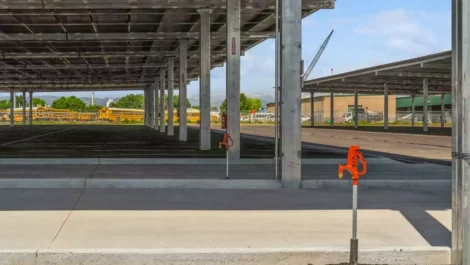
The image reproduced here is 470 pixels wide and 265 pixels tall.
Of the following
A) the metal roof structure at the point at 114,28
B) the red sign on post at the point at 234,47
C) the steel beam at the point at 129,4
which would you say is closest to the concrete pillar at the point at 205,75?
the metal roof structure at the point at 114,28

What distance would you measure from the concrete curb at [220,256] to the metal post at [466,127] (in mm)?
668

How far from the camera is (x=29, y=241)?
22.5ft

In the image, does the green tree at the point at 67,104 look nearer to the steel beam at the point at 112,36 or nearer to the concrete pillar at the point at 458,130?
the steel beam at the point at 112,36

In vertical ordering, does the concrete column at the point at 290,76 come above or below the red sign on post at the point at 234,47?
below

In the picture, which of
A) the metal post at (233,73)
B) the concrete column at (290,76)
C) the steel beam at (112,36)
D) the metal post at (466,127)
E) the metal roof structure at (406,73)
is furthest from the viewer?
the metal roof structure at (406,73)

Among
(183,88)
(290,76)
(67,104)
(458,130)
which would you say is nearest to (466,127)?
(458,130)

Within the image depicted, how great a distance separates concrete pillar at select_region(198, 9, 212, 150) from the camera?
73.5ft

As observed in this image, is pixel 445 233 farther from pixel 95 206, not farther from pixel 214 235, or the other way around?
pixel 95 206

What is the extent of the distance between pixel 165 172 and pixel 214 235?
711cm

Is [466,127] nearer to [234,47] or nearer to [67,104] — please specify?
[234,47]

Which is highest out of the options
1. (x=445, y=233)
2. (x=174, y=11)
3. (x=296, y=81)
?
(x=174, y=11)

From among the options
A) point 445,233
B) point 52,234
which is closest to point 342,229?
point 445,233

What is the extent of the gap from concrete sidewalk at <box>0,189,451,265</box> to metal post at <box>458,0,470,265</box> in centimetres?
67

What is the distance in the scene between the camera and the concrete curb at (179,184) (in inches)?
473
